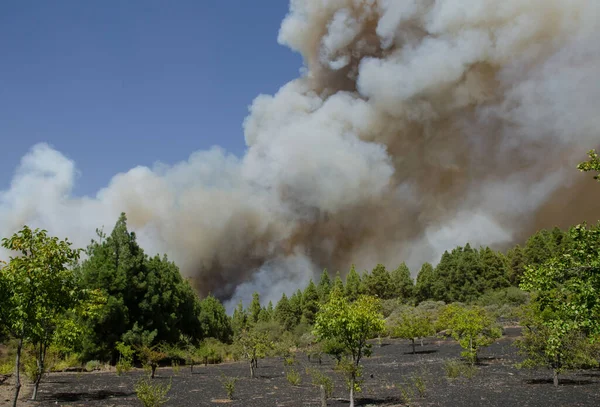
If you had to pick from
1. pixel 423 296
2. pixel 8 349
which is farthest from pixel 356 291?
pixel 8 349

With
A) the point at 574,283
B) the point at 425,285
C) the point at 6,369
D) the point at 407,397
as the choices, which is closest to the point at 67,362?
the point at 6,369

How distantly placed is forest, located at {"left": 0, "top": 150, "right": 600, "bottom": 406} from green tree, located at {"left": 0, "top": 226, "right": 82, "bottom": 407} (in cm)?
5

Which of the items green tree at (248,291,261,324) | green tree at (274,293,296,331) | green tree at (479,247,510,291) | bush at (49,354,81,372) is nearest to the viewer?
bush at (49,354,81,372)

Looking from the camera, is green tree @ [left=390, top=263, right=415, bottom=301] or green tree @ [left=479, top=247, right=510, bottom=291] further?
green tree @ [left=390, top=263, right=415, bottom=301]

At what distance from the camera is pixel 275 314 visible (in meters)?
131

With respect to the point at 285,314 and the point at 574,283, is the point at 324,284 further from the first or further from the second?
the point at 574,283

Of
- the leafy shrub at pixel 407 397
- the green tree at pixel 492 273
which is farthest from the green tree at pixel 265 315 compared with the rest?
the leafy shrub at pixel 407 397

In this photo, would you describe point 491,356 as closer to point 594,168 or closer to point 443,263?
point 594,168

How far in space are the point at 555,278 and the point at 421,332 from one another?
46914mm

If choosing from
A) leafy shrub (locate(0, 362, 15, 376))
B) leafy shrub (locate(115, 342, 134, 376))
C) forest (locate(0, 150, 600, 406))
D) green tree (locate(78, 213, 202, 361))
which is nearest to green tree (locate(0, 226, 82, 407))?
forest (locate(0, 150, 600, 406))

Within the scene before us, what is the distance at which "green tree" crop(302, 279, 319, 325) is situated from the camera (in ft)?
381

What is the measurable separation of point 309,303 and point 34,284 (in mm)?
103227

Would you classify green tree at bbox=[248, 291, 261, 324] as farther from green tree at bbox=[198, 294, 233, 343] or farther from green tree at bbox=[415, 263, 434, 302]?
green tree at bbox=[415, 263, 434, 302]

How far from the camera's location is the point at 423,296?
378 feet
